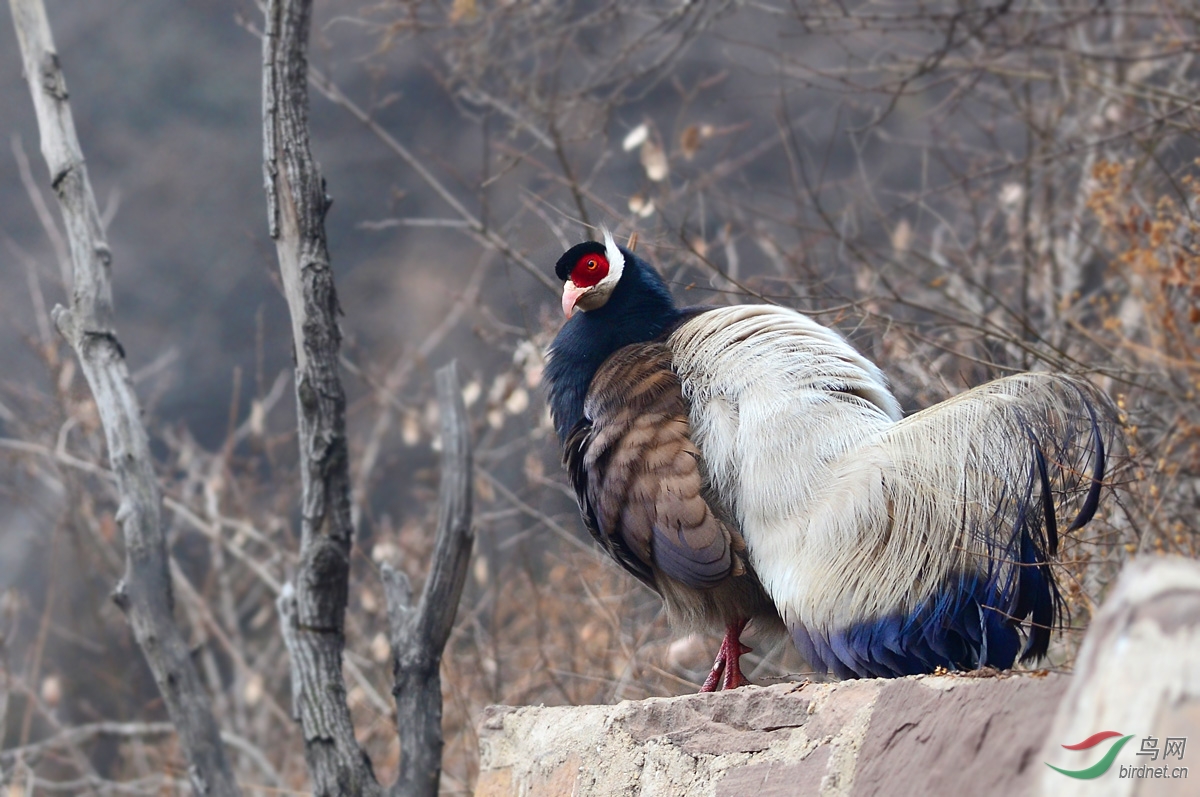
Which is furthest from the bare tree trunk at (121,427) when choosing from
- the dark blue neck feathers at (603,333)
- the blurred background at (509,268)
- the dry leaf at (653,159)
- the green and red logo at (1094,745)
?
the green and red logo at (1094,745)

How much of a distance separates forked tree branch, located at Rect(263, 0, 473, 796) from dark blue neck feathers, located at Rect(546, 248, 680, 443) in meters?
0.58

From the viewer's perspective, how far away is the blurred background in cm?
383

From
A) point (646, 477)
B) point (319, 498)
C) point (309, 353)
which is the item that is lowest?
point (646, 477)

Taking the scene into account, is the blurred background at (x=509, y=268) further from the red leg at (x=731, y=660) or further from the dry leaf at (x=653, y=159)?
the red leg at (x=731, y=660)

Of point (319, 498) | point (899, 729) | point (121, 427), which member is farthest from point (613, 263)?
point (121, 427)

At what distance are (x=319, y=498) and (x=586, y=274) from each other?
39.0 inches

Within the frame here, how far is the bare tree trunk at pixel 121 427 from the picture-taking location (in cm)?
314

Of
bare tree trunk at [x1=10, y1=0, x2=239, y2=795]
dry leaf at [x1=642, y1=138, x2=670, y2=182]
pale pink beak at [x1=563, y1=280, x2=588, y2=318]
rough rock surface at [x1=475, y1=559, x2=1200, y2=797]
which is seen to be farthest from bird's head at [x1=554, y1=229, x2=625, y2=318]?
dry leaf at [x1=642, y1=138, x2=670, y2=182]

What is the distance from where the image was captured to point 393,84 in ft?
31.6

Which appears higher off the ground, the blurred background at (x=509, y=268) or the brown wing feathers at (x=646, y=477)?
the blurred background at (x=509, y=268)

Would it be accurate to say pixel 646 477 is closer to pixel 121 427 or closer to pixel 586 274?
pixel 586 274

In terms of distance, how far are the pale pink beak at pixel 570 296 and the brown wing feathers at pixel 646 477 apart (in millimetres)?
154

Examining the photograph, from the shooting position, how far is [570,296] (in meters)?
2.72

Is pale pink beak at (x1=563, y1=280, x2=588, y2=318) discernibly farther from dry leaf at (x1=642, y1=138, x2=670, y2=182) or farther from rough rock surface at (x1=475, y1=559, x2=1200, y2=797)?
dry leaf at (x1=642, y1=138, x2=670, y2=182)
